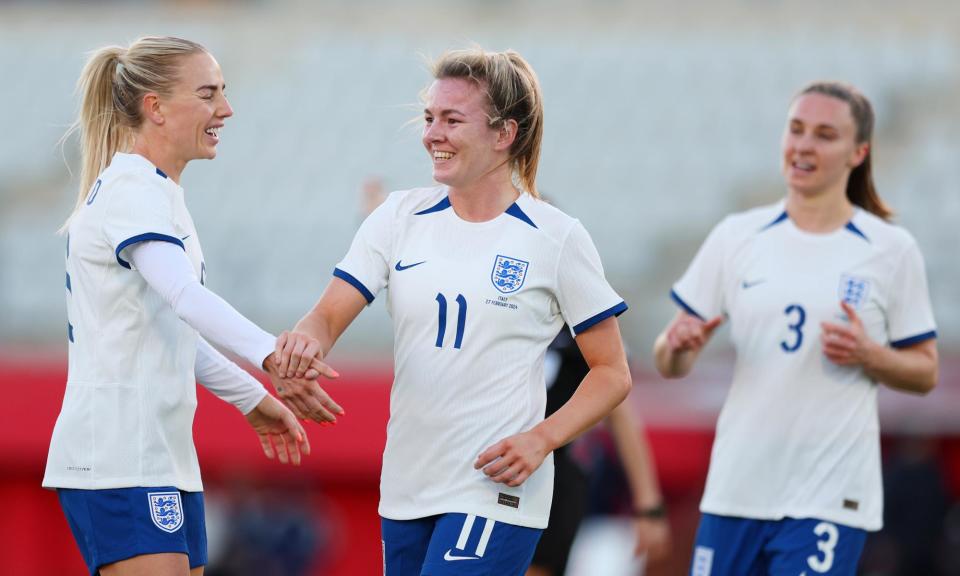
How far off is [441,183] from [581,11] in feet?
58.1

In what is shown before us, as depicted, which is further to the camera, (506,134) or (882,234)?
(882,234)

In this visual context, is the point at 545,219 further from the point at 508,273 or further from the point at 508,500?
the point at 508,500

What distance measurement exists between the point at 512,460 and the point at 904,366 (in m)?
1.92

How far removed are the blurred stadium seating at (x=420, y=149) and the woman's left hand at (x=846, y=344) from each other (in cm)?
562

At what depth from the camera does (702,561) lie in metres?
5.19

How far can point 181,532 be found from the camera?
13.3 feet

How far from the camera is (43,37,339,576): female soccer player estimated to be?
12.9 feet

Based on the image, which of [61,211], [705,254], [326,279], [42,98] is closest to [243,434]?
[326,279]

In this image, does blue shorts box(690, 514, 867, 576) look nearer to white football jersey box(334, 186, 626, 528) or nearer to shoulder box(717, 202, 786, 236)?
shoulder box(717, 202, 786, 236)

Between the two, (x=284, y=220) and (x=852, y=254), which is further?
(x=284, y=220)

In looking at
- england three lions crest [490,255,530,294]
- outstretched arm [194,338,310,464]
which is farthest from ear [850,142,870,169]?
outstretched arm [194,338,310,464]

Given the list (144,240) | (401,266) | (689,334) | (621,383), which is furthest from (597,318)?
(144,240)

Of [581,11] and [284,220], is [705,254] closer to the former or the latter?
[284,220]

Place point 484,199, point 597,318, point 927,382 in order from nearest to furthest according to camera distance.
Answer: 1. point 597,318
2. point 484,199
3. point 927,382
